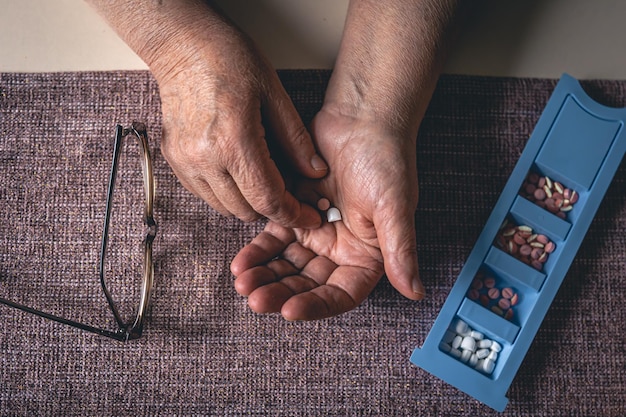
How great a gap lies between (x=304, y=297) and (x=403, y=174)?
0.24 meters

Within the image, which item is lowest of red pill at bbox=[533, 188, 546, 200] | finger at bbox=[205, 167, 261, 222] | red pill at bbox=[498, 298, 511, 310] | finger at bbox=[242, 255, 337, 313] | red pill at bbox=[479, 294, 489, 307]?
finger at bbox=[242, 255, 337, 313]

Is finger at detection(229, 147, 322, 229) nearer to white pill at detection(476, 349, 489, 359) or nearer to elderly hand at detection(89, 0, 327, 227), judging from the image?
elderly hand at detection(89, 0, 327, 227)

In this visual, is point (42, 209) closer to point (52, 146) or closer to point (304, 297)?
point (52, 146)

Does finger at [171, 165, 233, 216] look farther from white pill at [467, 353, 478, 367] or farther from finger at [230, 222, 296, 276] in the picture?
white pill at [467, 353, 478, 367]

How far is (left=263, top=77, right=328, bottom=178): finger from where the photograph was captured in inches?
34.4

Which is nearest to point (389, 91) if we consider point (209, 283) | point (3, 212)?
point (209, 283)

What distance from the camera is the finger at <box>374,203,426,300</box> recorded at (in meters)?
0.82

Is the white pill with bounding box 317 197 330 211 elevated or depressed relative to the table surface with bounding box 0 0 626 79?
depressed

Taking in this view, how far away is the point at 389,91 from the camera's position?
910mm

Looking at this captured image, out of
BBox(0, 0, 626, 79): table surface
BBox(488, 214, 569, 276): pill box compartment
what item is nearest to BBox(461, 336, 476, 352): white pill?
BBox(488, 214, 569, 276): pill box compartment

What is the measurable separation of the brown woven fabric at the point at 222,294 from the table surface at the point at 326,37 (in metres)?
0.04

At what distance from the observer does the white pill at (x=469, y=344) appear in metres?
0.93

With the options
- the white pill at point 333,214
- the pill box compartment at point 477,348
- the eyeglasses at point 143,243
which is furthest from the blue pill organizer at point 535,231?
the eyeglasses at point 143,243

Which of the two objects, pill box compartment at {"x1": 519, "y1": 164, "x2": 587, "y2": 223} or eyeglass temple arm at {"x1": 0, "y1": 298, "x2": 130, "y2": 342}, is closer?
eyeglass temple arm at {"x1": 0, "y1": 298, "x2": 130, "y2": 342}
